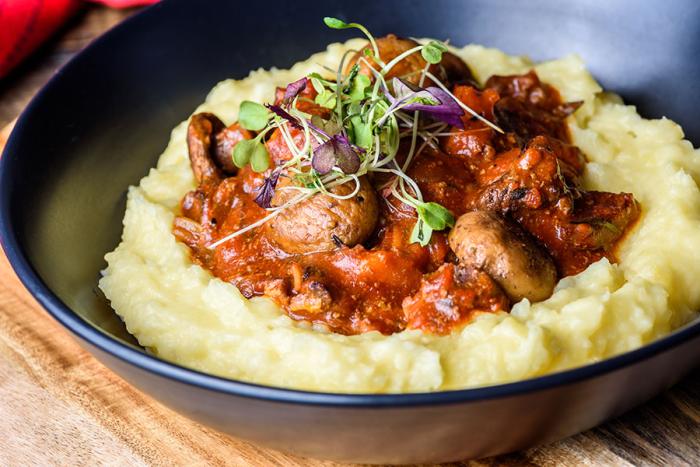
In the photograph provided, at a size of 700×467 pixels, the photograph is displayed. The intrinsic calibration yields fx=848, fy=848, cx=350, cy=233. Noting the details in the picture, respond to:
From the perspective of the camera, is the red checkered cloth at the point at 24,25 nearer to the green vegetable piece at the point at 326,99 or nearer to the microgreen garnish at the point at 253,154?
the microgreen garnish at the point at 253,154

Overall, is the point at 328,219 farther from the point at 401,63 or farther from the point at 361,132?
the point at 401,63

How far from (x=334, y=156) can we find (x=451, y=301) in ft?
3.49

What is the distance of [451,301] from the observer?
15.3ft

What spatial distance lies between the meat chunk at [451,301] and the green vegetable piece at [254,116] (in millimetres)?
1504

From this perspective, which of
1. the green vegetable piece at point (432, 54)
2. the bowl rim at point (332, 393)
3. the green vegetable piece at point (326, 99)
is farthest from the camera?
the green vegetable piece at point (326, 99)

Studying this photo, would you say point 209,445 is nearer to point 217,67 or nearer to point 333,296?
point 333,296

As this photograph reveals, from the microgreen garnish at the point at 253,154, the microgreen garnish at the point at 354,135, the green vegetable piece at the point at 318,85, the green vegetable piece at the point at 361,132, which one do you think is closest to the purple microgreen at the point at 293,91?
the microgreen garnish at the point at 354,135

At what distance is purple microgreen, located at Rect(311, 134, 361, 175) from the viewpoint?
4875mm

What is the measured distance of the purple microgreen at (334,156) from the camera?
16.0 feet

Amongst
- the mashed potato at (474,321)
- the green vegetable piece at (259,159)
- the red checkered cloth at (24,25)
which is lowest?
the mashed potato at (474,321)

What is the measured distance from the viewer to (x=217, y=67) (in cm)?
722

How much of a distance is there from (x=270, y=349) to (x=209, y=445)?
661 millimetres

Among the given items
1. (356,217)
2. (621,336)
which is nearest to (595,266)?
(621,336)

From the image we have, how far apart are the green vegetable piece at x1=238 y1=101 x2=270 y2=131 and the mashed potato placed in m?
0.85
